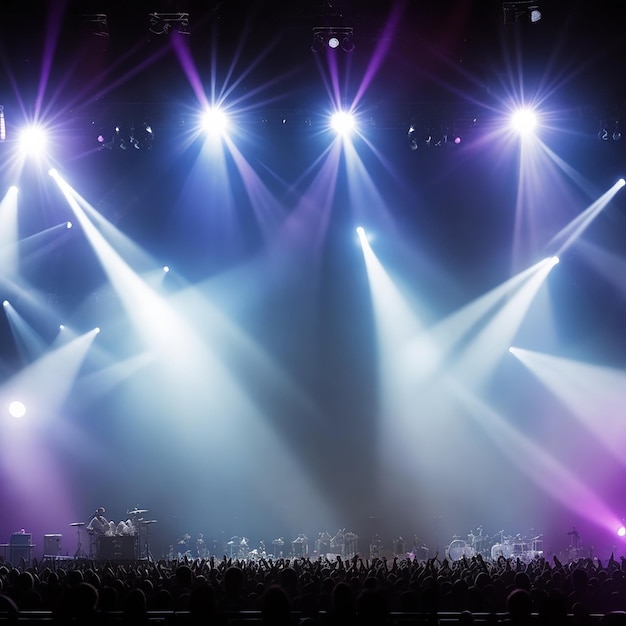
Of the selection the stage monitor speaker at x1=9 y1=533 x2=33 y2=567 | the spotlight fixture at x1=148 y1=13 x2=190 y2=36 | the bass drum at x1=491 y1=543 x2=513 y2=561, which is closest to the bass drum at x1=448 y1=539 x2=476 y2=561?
the bass drum at x1=491 y1=543 x2=513 y2=561

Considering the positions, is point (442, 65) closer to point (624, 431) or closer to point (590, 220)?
point (590, 220)

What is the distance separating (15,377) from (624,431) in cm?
1475

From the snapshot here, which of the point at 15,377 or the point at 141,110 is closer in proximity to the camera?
the point at 141,110

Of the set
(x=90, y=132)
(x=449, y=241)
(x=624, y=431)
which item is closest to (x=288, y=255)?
(x=449, y=241)

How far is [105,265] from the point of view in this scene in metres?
17.9

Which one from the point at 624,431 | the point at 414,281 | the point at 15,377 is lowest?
the point at 624,431

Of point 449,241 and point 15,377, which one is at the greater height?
point 449,241

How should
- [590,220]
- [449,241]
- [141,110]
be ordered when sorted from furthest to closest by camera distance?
1. [449,241]
2. [590,220]
3. [141,110]

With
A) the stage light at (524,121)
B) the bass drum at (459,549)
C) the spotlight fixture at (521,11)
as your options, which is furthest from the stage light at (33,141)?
the bass drum at (459,549)

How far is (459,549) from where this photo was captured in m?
16.7

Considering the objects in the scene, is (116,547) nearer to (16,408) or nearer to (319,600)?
(16,408)

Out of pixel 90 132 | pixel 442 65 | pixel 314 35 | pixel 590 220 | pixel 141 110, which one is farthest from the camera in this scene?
pixel 590 220

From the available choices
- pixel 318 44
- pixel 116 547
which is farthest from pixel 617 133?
pixel 116 547

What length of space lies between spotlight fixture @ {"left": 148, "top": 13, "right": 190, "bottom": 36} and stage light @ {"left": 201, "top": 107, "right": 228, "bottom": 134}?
7.82 ft
